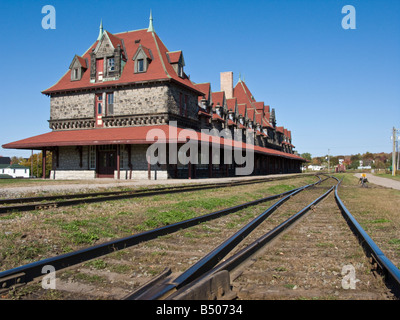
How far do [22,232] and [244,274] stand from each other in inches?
157

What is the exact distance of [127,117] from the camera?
29891 mm

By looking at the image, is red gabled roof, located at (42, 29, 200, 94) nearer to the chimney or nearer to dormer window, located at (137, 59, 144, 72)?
dormer window, located at (137, 59, 144, 72)

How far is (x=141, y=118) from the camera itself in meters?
29.3

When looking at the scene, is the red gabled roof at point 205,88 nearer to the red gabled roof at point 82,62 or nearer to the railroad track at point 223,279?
the red gabled roof at point 82,62

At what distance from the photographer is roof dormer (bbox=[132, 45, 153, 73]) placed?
98.9 ft

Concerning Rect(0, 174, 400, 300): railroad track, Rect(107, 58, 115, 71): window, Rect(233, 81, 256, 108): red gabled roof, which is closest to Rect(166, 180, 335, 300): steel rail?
Rect(0, 174, 400, 300): railroad track

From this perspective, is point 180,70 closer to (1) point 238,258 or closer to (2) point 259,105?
(1) point 238,258

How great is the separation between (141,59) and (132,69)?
1313mm

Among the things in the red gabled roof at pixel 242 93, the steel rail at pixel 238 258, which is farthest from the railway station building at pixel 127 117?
the red gabled roof at pixel 242 93

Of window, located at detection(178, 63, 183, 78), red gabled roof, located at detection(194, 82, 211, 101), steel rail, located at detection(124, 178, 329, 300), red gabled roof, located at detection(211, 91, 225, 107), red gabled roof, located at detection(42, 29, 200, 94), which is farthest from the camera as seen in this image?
Answer: red gabled roof, located at detection(211, 91, 225, 107)

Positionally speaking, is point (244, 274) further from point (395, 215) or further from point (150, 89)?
point (150, 89)

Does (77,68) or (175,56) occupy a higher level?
(175,56)

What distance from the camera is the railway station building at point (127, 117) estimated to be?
26875 mm

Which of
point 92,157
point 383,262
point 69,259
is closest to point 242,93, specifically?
point 92,157
